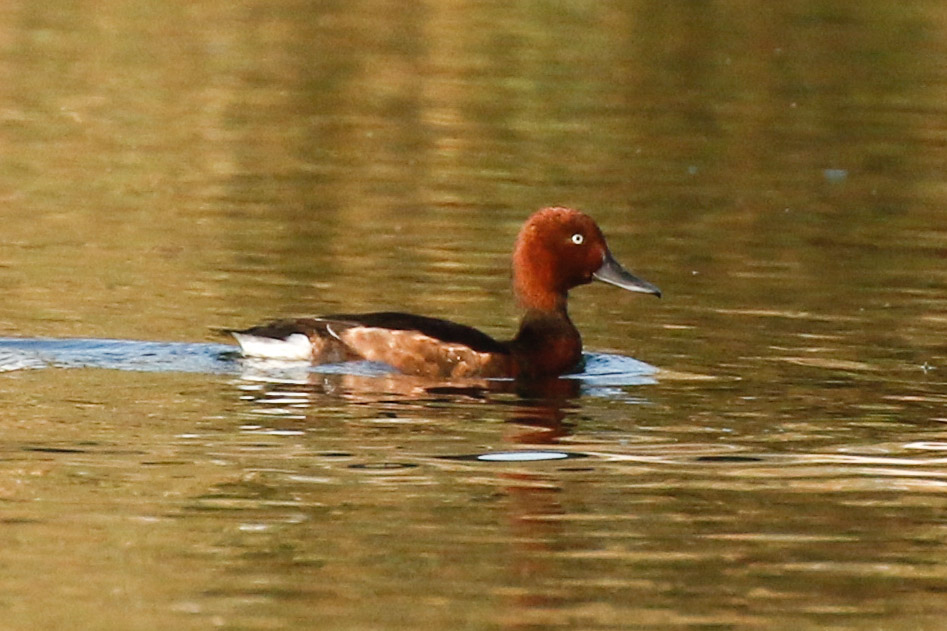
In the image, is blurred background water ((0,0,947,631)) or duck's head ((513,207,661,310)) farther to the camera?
duck's head ((513,207,661,310))

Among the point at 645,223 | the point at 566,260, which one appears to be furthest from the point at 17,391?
the point at 645,223

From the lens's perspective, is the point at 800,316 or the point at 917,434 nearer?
the point at 917,434

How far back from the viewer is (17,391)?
10109 mm

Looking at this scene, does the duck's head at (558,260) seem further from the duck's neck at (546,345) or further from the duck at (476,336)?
the duck's neck at (546,345)

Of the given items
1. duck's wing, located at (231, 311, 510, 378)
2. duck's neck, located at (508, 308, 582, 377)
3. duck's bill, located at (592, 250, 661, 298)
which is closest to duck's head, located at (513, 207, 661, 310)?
duck's bill, located at (592, 250, 661, 298)

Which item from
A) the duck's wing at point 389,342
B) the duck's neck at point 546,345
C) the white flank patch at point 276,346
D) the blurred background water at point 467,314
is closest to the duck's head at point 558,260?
the duck's neck at point 546,345

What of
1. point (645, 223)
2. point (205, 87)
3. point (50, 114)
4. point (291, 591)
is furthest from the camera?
point (205, 87)

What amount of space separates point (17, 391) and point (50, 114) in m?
10.2

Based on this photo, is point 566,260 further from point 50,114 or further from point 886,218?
point 50,114

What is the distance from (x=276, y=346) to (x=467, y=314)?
1.84 m

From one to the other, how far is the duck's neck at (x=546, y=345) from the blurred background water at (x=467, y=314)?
365 mm

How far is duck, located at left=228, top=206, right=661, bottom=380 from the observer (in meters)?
11.0

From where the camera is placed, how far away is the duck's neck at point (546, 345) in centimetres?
1138

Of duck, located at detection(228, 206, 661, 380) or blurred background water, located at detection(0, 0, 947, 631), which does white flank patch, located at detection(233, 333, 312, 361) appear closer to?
duck, located at detection(228, 206, 661, 380)
